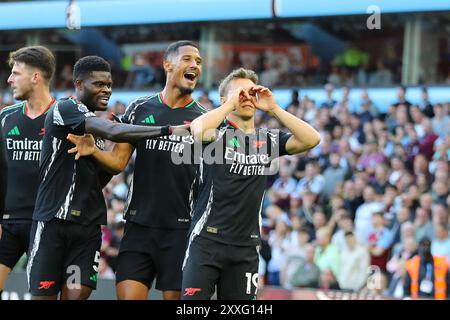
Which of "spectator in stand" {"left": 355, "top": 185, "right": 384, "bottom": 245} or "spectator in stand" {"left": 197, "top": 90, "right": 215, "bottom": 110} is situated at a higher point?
"spectator in stand" {"left": 197, "top": 90, "right": 215, "bottom": 110}

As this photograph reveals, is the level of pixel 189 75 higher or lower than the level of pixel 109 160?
higher

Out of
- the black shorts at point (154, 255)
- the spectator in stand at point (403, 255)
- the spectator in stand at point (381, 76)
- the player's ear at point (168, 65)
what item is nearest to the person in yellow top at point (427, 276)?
the spectator in stand at point (403, 255)

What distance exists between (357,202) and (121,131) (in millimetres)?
8171

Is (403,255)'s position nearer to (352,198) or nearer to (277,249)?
(352,198)

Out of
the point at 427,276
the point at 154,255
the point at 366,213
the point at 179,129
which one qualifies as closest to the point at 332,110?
the point at 366,213

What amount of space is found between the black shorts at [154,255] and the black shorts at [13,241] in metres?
0.97

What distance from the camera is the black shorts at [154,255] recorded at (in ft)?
28.2

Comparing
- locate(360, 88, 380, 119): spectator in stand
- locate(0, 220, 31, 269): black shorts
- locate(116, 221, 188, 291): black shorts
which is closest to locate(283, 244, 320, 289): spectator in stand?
locate(360, 88, 380, 119): spectator in stand

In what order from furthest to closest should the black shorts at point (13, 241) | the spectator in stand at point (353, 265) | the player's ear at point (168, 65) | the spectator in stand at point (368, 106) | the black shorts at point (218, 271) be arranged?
the spectator in stand at point (368, 106)
the spectator in stand at point (353, 265)
the black shorts at point (13, 241)
the player's ear at point (168, 65)
the black shorts at point (218, 271)

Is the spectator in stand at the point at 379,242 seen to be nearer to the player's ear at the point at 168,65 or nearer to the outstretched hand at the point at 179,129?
the player's ear at the point at 168,65

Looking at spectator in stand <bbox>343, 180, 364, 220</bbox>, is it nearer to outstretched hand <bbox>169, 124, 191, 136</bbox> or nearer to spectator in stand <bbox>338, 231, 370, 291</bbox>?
spectator in stand <bbox>338, 231, 370, 291</bbox>

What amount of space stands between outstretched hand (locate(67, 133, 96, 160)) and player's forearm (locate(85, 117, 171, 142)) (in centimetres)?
20

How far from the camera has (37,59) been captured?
9047mm

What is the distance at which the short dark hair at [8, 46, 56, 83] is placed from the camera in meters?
9.03
